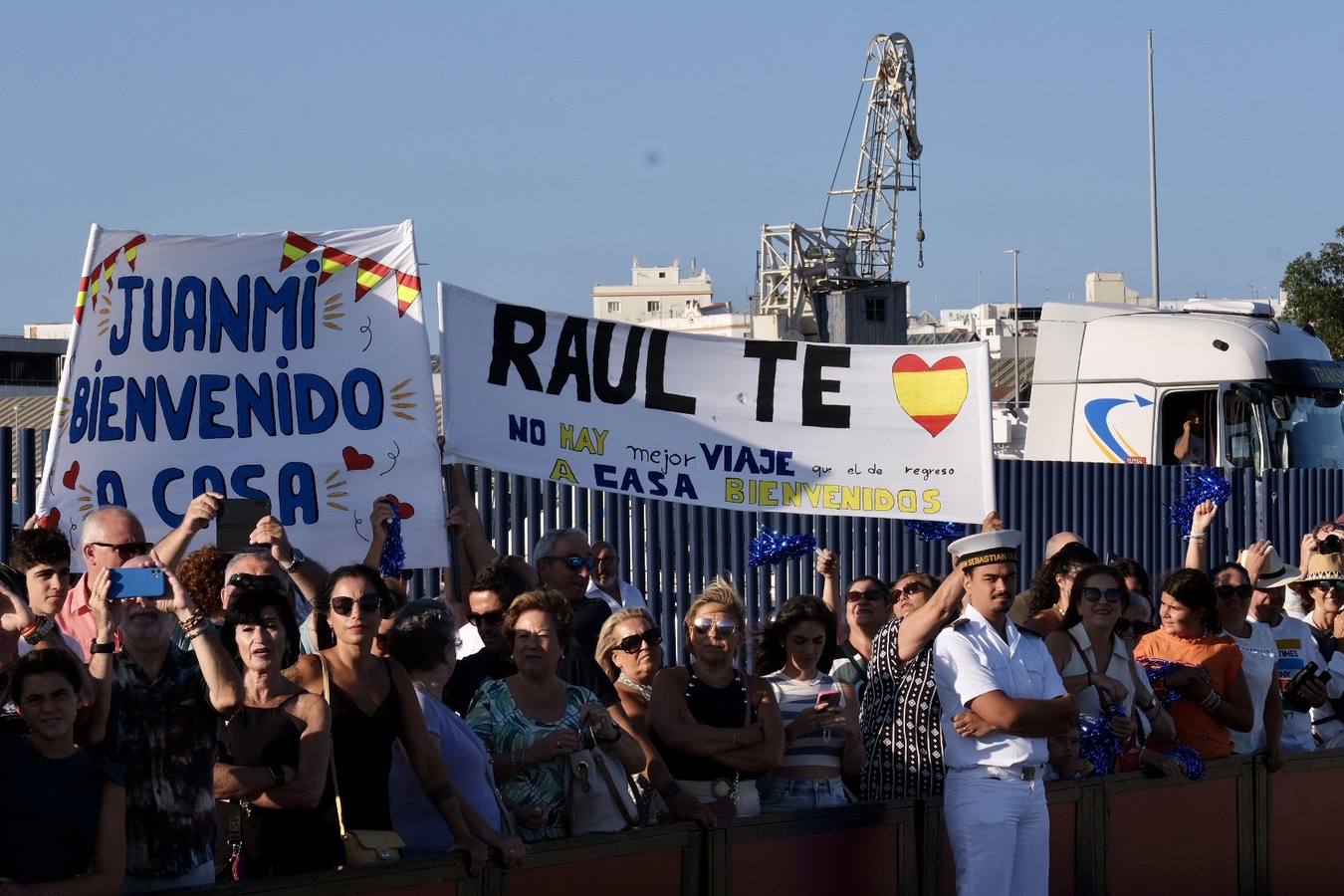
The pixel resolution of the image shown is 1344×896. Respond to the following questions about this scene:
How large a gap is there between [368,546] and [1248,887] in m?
4.45

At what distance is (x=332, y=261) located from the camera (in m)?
9.05

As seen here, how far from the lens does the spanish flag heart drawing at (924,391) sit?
420 inches

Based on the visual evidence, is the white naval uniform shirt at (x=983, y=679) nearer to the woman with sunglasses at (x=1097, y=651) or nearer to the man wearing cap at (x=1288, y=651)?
the woman with sunglasses at (x=1097, y=651)

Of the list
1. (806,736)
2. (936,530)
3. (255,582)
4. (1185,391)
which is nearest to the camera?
(255,582)

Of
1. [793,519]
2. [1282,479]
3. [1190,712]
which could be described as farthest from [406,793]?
[1282,479]

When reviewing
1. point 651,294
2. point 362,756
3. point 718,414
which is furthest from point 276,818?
point 651,294

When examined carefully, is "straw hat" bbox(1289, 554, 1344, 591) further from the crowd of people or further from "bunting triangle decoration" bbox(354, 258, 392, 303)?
"bunting triangle decoration" bbox(354, 258, 392, 303)

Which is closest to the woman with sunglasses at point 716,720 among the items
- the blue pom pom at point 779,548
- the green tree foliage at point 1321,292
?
the blue pom pom at point 779,548

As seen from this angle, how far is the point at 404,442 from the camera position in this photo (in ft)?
29.5

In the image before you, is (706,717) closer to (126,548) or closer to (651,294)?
(126,548)

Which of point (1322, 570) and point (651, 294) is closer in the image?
point (1322, 570)

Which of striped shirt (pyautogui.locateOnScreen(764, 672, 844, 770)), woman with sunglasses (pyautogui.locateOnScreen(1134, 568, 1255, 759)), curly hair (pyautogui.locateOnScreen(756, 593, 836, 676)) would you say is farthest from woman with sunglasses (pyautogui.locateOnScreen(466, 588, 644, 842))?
woman with sunglasses (pyautogui.locateOnScreen(1134, 568, 1255, 759))

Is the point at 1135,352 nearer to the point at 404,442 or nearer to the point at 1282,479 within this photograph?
the point at 1282,479

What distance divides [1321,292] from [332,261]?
113 feet
